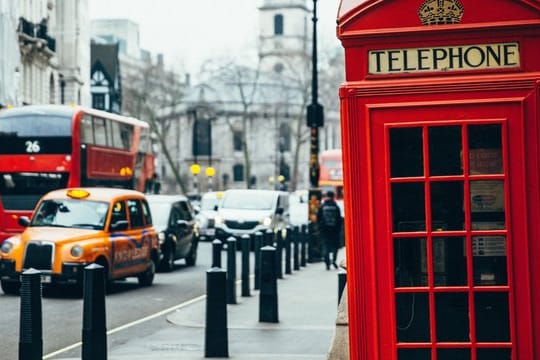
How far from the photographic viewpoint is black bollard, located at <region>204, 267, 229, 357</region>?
10.4 meters

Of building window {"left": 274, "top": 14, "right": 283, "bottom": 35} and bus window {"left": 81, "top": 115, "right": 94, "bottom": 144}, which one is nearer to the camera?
bus window {"left": 81, "top": 115, "right": 94, "bottom": 144}

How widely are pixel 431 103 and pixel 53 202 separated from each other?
12807 millimetres

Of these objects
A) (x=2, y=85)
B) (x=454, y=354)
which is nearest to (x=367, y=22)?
(x=454, y=354)

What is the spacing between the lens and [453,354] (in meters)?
6.28

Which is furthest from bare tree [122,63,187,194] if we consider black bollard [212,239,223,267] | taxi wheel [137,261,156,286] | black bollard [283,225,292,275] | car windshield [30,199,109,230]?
black bollard [212,239,223,267]

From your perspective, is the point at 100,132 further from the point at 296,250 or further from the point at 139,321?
the point at 139,321

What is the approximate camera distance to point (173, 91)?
88.2m

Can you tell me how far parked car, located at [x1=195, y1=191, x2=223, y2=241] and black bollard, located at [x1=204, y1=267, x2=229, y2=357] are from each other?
23.3 m

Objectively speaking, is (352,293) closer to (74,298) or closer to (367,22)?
(367,22)

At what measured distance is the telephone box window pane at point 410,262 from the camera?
20.4 ft

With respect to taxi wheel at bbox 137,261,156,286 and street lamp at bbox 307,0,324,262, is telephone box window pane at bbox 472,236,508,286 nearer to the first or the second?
taxi wheel at bbox 137,261,156,286

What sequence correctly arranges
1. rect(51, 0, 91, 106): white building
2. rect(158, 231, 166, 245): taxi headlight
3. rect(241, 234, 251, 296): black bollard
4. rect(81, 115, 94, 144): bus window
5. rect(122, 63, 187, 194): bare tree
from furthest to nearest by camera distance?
rect(122, 63, 187, 194): bare tree → rect(51, 0, 91, 106): white building → rect(81, 115, 94, 144): bus window → rect(158, 231, 166, 245): taxi headlight → rect(241, 234, 251, 296): black bollard

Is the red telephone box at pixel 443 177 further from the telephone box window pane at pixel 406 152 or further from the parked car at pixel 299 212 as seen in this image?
the parked car at pixel 299 212

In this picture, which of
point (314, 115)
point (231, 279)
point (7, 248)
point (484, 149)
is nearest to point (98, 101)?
point (314, 115)
